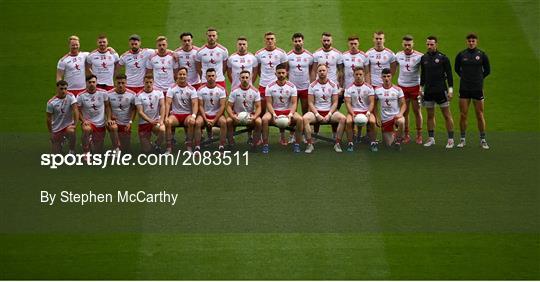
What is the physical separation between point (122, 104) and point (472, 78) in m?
6.38

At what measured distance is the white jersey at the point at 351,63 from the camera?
25688 millimetres

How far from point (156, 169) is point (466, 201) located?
5419 mm

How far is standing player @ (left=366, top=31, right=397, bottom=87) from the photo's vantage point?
84.3 feet

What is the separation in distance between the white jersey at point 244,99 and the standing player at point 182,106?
69 centimetres

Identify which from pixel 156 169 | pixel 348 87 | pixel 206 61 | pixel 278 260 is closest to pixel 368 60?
pixel 348 87

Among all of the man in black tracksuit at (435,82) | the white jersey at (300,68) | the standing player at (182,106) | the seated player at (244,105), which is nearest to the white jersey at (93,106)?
the standing player at (182,106)

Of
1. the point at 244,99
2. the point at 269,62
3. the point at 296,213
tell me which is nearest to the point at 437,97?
the point at 269,62

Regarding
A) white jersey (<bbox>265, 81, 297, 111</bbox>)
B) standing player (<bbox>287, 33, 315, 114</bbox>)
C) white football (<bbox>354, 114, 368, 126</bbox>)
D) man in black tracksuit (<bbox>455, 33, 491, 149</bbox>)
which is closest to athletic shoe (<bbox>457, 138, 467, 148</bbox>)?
man in black tracksuit (<bbox>455, 33, 491, 149</bbox>)

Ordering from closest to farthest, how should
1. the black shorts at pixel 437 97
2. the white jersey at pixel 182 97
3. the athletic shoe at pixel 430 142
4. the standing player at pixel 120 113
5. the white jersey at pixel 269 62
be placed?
the standing player at pixel 120 113, the white jersey at pixel 182 97, the black shorts at pixel 437 97, the athletic shoe at pixel 430 142, the white jersey at pixel 269 62

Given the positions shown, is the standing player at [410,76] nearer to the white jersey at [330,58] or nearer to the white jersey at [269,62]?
the white jersey at [330,58]

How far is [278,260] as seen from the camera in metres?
20.5

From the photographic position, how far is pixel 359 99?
25.1 m

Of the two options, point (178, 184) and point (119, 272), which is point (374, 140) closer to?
point (178, 184)

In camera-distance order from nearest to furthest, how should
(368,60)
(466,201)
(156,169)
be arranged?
(466,201) → (156,169) → (368,60)
